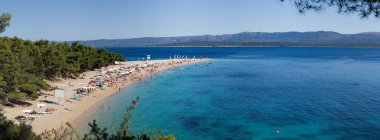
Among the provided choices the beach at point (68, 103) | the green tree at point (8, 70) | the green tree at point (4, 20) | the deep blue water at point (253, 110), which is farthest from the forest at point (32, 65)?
the green tree at point (4, 20)

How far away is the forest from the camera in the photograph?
33.1 m

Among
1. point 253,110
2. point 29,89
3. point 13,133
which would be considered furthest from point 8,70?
point 13,133

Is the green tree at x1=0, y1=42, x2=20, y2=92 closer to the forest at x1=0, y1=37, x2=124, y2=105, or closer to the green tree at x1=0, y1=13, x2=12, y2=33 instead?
the forest at x1=0, y1=37, x2=124, y2=105

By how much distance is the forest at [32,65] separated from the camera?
109ft

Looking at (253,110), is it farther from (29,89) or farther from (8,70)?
(8,70)

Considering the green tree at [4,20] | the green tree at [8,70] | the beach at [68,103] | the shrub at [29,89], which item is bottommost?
the beach at [68,103]

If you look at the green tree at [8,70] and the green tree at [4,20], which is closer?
the green tree at [4,20]

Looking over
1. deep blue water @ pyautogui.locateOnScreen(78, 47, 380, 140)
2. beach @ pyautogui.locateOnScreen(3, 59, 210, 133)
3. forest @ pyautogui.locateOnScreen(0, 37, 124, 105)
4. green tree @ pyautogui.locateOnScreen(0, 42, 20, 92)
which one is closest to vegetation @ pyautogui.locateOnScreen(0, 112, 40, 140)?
beach @ pyautogui.locateOnScreen(3, 59, 210, 133)

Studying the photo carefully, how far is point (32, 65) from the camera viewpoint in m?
40.1

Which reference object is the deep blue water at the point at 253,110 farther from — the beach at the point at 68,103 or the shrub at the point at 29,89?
the shrub at the point at 29,89

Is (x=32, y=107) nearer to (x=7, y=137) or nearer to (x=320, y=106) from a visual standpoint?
(x=7, y=137)

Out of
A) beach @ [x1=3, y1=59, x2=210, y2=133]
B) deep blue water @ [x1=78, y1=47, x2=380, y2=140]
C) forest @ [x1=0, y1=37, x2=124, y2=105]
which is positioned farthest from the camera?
forest @ [x1=0, y1=37, x2=124, y2=105]

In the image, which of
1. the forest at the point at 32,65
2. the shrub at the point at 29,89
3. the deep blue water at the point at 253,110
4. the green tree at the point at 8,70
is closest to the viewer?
the deep blue water at the point at 253,110

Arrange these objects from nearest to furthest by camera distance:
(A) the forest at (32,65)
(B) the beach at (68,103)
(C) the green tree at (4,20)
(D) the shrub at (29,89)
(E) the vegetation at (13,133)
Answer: (E) the vegetation at (13,133) → (C) the green tree at (4,20) → (B) the beach at (68,103) → (A) the forest at (32,65) → (D) the shrub at (29,89)
